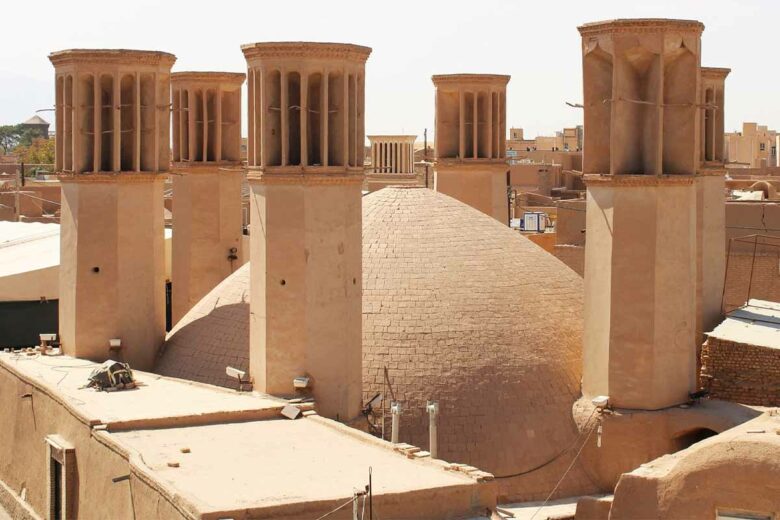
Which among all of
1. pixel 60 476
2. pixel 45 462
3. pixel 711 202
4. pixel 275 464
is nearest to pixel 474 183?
pixel 711 202

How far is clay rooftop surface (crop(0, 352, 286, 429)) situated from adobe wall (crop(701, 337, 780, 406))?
6221mm

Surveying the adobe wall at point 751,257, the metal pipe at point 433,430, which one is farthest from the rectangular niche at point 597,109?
the adobe wall at point 751,257

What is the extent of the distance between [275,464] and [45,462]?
16.9ft

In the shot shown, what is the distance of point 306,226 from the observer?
1806 cm

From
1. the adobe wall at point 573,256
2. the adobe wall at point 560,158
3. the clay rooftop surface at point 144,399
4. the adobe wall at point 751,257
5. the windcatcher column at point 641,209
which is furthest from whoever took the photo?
the adobe wall at point 560,158

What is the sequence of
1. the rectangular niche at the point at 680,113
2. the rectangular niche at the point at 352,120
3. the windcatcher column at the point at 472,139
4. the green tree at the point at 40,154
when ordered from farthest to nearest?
1. the green tree at the point at 40,154
2. the windcatcher column at the point at 472,139
3. the rectangular niche at the point at 352,120
4. the rectangular niche at the point at 680,113

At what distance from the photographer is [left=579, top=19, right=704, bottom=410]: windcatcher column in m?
18.2

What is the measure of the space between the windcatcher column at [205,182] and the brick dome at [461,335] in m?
2.23

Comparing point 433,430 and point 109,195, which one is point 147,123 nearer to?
point 109,195

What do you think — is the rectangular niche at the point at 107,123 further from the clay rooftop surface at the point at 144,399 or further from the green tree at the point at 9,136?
the green tree at the point at 9,136

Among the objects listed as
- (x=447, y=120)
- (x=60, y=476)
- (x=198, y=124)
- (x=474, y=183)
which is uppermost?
(x=447, y=120)

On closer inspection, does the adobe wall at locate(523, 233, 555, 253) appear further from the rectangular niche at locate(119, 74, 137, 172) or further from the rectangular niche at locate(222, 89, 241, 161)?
the rectangular niche at locate(119, 74, 137, 172)

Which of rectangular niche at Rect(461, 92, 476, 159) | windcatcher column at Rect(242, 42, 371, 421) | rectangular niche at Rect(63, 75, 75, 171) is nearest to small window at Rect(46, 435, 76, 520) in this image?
windcatcher column at Rect(242, 42, 371, 421)

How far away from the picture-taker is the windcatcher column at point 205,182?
78.9ft
